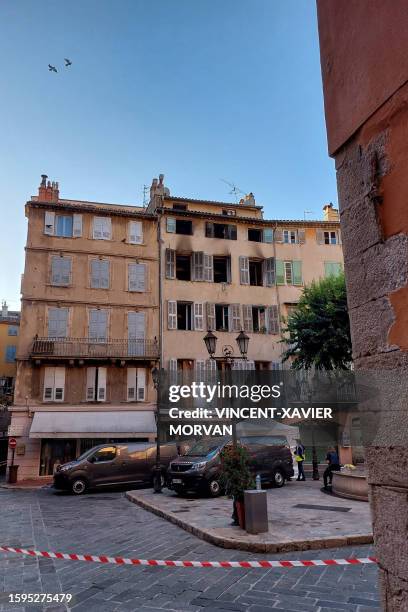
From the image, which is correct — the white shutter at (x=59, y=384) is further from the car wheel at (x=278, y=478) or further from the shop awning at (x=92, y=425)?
the car wheel at (x=278, y=478)

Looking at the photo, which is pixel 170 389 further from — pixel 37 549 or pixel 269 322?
A: pixel 37 549

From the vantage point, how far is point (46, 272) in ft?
83.1

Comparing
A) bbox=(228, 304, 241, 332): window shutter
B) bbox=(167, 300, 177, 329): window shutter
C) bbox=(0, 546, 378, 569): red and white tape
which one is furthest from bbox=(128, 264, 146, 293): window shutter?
bbox=(0, 546, 378, 569): red and white tape

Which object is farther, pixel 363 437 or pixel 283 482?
pixel 283 482

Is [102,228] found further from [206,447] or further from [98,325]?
[206,447]

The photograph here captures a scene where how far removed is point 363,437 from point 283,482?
1560 cm

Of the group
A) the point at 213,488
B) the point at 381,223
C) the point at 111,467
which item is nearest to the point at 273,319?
the point at 111,467

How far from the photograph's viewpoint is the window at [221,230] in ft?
95.3

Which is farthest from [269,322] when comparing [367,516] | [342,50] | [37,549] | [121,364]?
[342,50]

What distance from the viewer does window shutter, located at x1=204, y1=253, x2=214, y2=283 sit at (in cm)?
2809

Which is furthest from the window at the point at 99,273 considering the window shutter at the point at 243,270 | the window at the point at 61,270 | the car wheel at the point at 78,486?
the car wheel at the point at 78,486

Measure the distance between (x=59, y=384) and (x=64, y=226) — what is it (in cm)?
884

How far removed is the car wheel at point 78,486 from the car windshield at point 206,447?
170 inches

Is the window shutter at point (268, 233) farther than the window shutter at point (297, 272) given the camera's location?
Yes
